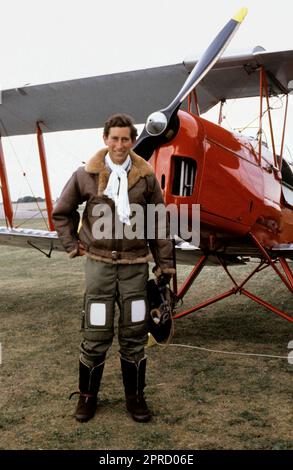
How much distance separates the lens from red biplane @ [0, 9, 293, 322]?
377cm

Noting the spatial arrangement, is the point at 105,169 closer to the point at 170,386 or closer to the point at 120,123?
the point at 120,123

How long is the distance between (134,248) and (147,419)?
98cm

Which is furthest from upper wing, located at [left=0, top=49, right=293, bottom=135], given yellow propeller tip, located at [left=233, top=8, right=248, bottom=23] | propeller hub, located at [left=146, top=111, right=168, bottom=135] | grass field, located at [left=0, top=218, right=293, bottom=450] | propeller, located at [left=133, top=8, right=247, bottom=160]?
grass field, located at [left=0, top=218, right=293, bottom=450]

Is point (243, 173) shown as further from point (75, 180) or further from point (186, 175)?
point (75, 180)

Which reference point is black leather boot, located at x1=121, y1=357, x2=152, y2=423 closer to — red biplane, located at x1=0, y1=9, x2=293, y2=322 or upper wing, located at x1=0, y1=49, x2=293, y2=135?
red biplane, located at x1=0, y1=9, x2=293, y2=322

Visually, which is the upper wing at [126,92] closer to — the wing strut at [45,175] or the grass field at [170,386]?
the wing strut at [45,175]

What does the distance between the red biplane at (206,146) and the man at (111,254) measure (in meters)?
0.68

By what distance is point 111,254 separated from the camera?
2951mm

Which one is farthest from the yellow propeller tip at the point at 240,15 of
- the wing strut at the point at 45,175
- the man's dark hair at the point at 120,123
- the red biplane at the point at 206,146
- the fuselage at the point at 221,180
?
the wing strut at the point at 45,175

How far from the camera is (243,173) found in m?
4.30

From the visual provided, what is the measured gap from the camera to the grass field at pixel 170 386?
8.91ft

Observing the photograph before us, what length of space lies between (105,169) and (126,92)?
4226mm

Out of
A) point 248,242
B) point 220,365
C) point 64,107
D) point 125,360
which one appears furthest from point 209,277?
point 125,360

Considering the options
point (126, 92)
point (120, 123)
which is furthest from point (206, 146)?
point (126, 92)
